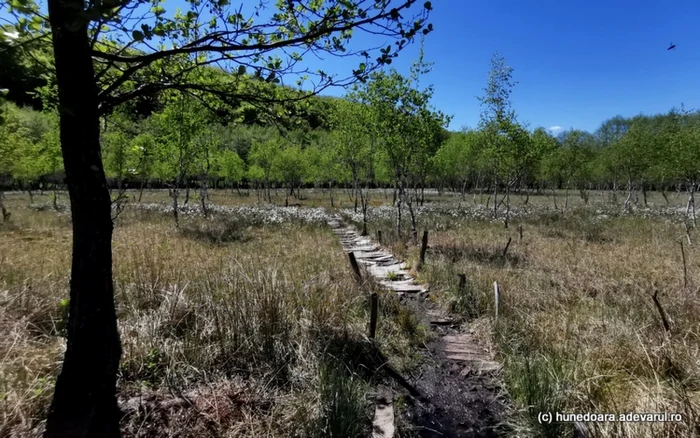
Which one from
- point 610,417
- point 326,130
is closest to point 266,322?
point 610,417

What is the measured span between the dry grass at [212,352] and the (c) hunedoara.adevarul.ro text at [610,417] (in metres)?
1.79

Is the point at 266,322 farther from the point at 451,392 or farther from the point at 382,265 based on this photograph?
the point at 382,265

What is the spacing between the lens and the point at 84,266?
2.19m

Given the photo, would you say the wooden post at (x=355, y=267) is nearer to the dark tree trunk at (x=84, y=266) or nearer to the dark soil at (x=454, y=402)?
the dark soil at (x=454, y=402)

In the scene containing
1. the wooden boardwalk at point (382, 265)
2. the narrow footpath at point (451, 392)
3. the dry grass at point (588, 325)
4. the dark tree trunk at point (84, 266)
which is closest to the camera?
the dark tree trunk at point (84, 266)

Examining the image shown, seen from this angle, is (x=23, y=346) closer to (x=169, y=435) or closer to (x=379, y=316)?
(x=169, y=435)

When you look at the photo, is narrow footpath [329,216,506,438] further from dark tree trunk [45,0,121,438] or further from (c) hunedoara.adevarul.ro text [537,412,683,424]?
dark tree trunk [45,0,121,438]

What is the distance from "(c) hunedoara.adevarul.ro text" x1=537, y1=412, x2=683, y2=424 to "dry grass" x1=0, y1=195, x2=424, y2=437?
5.88 feet

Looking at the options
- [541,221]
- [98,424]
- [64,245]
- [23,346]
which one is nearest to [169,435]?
[98,424]

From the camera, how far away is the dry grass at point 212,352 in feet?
10.2

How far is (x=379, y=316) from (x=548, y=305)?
3.43m

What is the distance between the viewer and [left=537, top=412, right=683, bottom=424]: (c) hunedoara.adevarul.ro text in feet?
9.80

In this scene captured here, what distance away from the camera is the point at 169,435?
2.94m

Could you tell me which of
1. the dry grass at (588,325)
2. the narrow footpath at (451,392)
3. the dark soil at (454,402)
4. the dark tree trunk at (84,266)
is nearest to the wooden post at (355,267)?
the narrow footpath at (451,392)
